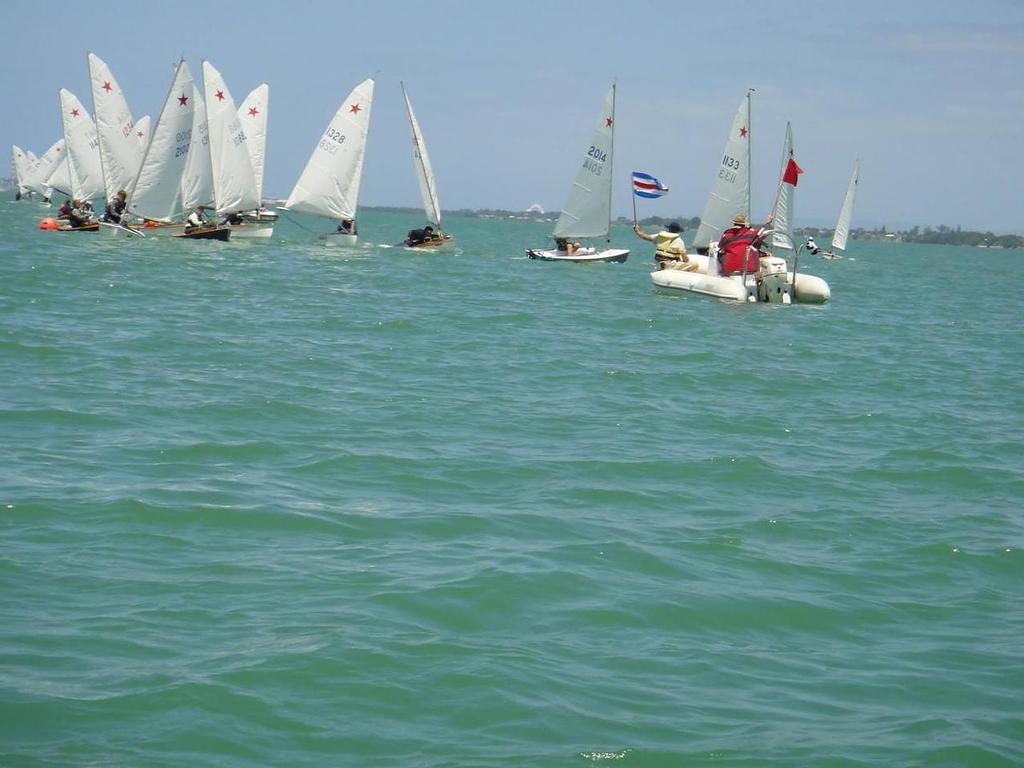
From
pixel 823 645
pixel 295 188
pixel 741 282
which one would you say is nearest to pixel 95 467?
pixel 823 645

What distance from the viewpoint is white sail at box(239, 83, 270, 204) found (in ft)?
163

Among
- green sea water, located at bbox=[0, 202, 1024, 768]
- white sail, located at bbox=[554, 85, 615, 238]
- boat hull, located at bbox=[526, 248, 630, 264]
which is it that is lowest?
green sea water, located at bbox=[0, 202, 1024, 768]

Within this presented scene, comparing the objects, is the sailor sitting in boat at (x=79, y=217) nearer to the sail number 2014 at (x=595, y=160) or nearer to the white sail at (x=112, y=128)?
the white sail at (x=112, y=128)

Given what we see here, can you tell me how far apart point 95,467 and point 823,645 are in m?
5.88

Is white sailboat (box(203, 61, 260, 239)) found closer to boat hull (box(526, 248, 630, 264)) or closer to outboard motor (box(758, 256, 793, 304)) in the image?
boat hull (box(526, 248, 630, 264))

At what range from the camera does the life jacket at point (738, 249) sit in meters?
28.5

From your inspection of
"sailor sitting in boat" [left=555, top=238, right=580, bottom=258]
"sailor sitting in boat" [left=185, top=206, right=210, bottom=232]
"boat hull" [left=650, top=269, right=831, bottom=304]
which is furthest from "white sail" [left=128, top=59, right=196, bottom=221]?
"boat hull" [left=650, top=269, right=831, bottom=304]

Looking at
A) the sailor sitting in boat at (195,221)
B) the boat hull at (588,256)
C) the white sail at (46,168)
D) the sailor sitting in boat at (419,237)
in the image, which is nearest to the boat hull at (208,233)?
the sailor sitting in boat at (195,221)

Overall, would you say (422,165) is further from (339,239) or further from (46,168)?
(46,168)

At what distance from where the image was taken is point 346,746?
569 cm

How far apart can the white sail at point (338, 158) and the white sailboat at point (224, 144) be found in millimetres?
2392

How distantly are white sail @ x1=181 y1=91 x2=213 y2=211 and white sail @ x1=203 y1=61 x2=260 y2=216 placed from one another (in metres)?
0.68

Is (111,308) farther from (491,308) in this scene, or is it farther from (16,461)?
(16,461)

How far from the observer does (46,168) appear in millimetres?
99188
